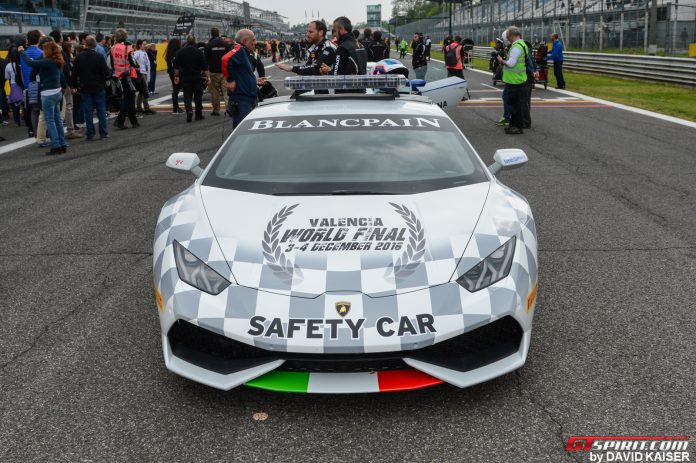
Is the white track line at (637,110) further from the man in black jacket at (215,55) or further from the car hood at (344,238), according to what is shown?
the car hood at (344,238)

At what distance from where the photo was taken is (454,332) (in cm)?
287

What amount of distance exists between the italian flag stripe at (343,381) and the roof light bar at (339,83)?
2.59 metres

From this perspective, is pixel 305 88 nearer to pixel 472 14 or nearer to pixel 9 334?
pixel 9 334

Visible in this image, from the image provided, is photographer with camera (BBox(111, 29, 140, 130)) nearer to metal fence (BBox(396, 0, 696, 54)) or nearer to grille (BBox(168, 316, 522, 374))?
grille (BBox(168, 316, 522, 374))

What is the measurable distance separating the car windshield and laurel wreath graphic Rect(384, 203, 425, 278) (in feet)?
1.19

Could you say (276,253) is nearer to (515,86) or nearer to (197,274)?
(197,274)

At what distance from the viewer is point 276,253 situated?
3172mm

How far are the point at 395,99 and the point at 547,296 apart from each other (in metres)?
1.76

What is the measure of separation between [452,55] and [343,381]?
17.2 meters

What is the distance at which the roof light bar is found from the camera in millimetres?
4934

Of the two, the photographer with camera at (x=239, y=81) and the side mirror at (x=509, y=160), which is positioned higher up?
the photographer with camera at (x=239, y=81)

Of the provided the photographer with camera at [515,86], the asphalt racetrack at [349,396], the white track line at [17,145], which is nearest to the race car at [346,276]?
the asphalt racetrack at [349,396]

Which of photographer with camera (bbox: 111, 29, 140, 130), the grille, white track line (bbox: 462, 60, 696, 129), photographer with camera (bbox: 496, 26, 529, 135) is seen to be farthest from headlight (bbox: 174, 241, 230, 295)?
white track line (bbox: 462, 60, 696, 129)

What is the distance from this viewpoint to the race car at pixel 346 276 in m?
2.86
